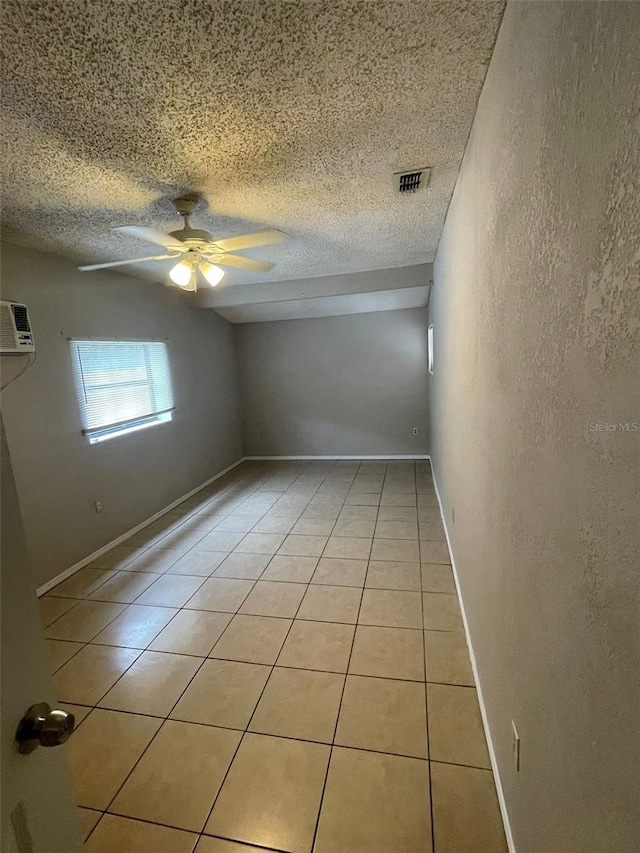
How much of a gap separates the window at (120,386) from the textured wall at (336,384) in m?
1.81

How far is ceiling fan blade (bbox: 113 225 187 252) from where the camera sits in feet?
6.03

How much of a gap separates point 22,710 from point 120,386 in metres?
3.28

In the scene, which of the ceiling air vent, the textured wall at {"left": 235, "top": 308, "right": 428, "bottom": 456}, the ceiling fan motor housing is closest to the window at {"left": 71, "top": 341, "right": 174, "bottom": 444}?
the ceiling fan motor housing

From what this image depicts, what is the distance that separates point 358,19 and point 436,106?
506 millimetres

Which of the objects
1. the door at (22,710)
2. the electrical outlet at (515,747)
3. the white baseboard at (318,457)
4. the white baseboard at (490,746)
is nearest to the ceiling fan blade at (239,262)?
the door at (22,710)

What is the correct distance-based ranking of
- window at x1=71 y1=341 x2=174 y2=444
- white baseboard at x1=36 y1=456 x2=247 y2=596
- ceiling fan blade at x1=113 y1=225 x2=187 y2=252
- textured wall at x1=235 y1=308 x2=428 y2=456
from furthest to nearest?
textured wall at x1=235 y1=308 x2=428 y2=456, window at x1=71 y1=341 x2=174 y2=444, white baseboard at x1=36 y1=456 x2=247 y2=596, ceiling fan blade at x1=113 y1=225 x2=187 y2=252

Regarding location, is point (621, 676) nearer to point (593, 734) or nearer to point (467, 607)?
point (593, 734)

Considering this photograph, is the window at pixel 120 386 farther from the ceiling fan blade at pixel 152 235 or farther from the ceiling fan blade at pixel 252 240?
the ceiling fan blade at pixel 252 240

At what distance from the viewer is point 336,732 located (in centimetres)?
152

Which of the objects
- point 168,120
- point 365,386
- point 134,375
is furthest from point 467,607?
point 365,386

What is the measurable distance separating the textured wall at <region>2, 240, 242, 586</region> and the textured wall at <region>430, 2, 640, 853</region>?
9.61 ft

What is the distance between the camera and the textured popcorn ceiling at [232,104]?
99cm

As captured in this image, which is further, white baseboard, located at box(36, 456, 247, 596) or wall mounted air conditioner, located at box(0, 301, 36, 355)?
white baseboard, located at box(36, 456, 247, 596)

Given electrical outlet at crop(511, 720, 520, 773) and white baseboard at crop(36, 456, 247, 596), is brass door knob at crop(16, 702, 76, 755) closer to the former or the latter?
electrical outlet at crop(511, 720, 520, 773)
